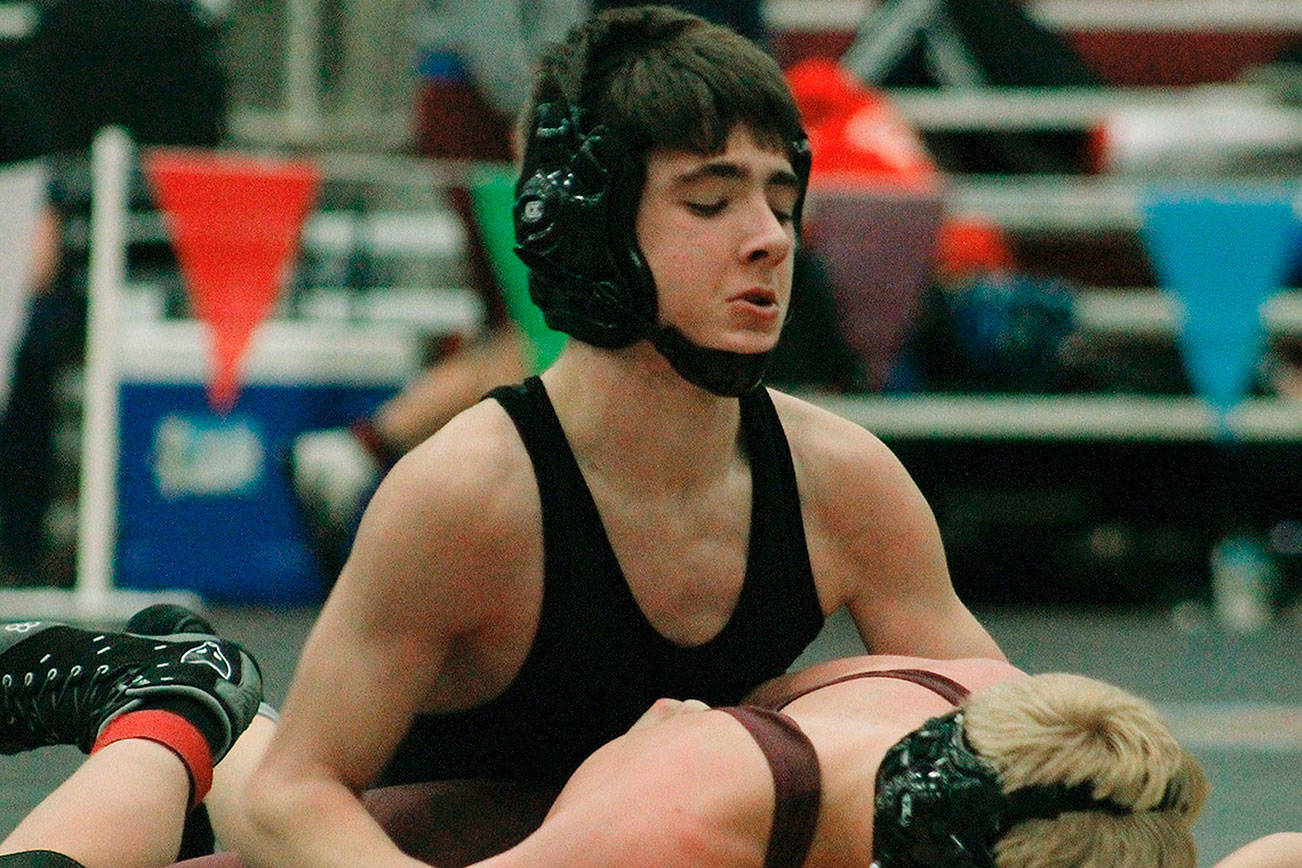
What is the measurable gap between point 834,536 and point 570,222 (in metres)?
0.48

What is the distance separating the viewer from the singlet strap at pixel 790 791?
6.29ft

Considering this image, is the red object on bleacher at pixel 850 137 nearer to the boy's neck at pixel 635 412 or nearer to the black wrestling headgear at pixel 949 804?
the boy's neck at pixel 635 412

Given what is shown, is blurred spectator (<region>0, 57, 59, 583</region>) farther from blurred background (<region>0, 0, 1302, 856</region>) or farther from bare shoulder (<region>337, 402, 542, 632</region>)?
bare shoulder (<region>337, 402, 542, 632</region>)

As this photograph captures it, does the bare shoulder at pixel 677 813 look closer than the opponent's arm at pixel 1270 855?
Yes

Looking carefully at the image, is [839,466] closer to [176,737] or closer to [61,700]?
[176,737]

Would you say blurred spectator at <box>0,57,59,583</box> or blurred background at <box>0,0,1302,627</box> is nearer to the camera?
blurred background at <box>0,0,1302,627</box>

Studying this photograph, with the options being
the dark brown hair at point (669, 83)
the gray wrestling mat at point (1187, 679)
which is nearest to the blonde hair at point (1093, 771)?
the dark brown hair at point (669, 83)

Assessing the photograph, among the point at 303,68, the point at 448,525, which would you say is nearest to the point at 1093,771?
the point at 448,525

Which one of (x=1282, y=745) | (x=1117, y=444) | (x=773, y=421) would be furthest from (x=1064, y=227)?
(x=773, y=421)

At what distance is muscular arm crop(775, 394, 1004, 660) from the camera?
7.75 feet

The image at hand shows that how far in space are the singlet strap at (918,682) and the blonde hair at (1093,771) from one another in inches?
6.0

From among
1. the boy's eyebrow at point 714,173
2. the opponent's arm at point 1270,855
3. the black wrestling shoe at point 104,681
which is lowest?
the black wrestling shoe at point 104,681

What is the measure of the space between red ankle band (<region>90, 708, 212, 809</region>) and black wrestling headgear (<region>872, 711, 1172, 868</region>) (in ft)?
2.60

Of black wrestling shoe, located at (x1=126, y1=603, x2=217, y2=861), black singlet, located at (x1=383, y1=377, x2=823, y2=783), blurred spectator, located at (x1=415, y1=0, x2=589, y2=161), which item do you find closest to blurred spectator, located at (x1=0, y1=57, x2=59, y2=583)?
blurred spectator, located at (x1=415, y1=0, x2=589, y2=161)
